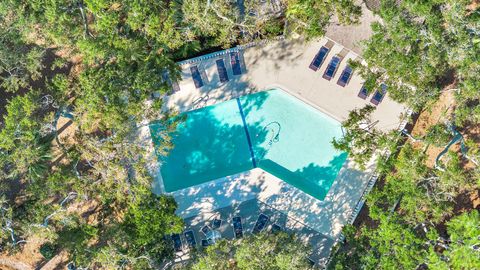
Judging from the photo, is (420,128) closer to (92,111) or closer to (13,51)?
(92,111)

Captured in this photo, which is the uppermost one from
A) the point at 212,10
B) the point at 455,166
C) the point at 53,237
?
the point at 212,10

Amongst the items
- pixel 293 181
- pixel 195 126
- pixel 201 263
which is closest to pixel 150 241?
pixel 201 263

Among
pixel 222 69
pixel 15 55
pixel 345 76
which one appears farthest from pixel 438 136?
pixel 15 55

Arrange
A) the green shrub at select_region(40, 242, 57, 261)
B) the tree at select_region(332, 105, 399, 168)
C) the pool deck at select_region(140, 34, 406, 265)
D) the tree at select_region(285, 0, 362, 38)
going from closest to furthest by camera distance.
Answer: the tree at select_region(285, 0, 362, 38)
the tree at select_region(332, 105, 399, 168)
the green shrub at select_region(40, 242, 57, 261)
the pool deck at select_region(140, 34, 406, 265)

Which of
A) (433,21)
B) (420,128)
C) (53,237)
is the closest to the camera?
(433,21)

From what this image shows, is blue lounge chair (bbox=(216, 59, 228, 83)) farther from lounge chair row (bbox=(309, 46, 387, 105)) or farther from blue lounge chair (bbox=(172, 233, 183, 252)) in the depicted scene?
blue lounge chair (bbox=(172, 233, 183, 252))

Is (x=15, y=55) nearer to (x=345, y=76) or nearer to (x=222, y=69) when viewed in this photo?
(x=222, y=69)

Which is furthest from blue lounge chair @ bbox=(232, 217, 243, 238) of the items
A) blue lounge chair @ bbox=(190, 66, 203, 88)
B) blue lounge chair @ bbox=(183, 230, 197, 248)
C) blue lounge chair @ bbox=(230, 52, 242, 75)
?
blue lounge chair @ bbox=(230, 52, 242, 75)
